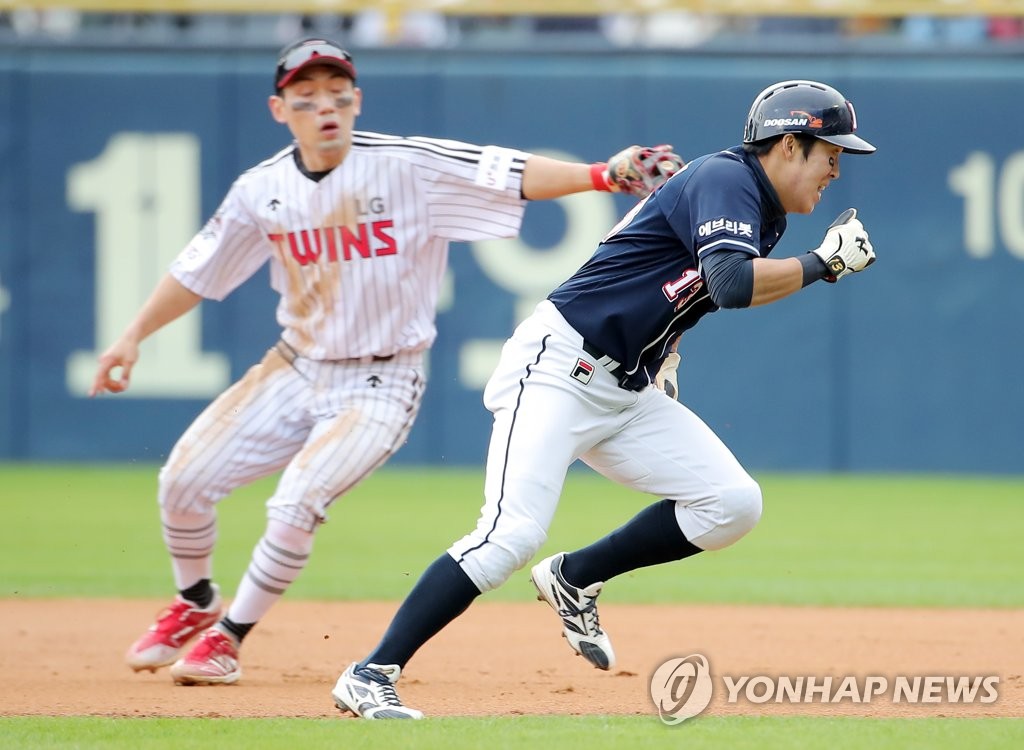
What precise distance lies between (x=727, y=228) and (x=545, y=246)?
310 inches

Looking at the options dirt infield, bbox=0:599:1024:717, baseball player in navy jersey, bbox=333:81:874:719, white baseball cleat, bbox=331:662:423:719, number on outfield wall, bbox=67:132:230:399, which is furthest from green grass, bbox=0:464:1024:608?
white baseball cleat, bbox=331:662:423:719

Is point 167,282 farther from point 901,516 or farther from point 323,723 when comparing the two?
point 901,516

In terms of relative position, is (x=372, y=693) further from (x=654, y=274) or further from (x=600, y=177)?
(x=600, y=177)

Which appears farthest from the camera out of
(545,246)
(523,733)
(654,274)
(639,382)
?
(545,246)

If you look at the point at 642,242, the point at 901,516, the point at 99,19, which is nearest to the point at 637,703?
the point at 642,242

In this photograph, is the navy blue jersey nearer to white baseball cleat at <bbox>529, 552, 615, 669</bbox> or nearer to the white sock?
white baseball cleat at <bbox>529, 552, 615, 669</bbox>

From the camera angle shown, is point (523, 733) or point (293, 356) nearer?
point (523, 733)

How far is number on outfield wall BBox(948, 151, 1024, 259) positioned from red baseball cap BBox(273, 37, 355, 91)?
26.6 feet

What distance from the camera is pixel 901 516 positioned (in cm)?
962

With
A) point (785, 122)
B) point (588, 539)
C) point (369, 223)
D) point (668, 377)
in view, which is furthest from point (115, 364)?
point (588, 539)

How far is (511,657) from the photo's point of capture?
553 cm

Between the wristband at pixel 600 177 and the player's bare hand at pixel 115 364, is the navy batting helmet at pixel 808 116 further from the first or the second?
the player's bare hand at pixel 115 364

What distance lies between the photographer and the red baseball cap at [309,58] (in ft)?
15.6

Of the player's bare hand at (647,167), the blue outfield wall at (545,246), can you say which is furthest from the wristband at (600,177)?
the blue outfield wall at (545,246)
